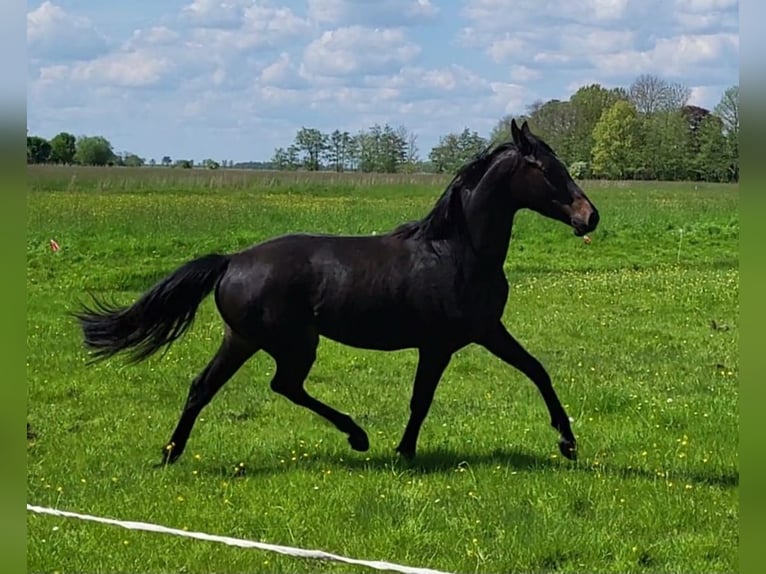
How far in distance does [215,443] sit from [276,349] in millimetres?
1265

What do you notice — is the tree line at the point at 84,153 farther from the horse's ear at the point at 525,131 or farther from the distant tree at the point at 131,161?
the horse's ear at the point at 525,131

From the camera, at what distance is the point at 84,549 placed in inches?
202

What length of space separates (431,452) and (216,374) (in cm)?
160

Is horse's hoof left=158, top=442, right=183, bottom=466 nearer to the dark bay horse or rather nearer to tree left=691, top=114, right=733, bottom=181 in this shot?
the dark bay horse

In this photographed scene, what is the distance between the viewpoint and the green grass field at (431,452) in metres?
5.19

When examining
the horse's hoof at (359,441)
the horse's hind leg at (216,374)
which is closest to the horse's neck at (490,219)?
the horse's hoof at (359,441)

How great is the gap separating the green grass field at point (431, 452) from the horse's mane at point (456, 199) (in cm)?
156

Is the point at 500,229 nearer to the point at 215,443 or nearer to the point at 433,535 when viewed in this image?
the point at 433,535

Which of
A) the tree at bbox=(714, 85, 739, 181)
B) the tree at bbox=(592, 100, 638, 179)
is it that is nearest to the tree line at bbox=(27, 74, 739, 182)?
the tree at bbox=(592, 100, 638, 179)

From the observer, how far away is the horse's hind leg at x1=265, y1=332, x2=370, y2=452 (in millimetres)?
6438

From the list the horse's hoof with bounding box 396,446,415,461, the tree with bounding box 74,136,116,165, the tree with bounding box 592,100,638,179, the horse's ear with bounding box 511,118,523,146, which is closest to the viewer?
the horse's ear with bounding box 511,118,523,146

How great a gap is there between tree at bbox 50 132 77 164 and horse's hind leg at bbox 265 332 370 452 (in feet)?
60.4
